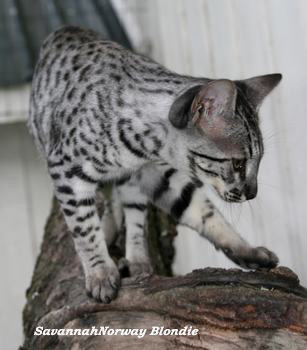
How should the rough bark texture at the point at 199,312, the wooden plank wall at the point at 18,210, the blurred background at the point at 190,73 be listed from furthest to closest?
1. the wooden plank wall at the point at 18,210
2. the blurred background at the point at 190,73
3. the rough bark texture at the point at 199,312

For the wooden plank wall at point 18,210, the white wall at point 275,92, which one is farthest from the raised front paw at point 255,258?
the wooden plank wall at point 18,210

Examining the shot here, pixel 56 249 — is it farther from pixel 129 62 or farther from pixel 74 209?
pixel 129 62

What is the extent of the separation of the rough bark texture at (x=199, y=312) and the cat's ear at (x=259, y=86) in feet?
1.97

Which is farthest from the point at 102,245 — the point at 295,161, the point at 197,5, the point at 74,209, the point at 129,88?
the point at 197,5

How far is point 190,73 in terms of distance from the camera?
393 centimetres

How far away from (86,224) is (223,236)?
511mm

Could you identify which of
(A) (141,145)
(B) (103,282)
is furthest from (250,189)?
(B) (103,282)

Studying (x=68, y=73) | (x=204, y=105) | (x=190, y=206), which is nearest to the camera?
(x=204, y=105)

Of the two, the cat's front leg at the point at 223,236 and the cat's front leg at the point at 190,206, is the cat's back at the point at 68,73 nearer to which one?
the cat's front leg at the point at 190,206

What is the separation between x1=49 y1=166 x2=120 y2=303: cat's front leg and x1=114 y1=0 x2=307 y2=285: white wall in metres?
0.59

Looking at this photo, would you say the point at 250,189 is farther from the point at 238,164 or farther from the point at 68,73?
the point at 68,73

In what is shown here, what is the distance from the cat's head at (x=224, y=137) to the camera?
6.86 feet

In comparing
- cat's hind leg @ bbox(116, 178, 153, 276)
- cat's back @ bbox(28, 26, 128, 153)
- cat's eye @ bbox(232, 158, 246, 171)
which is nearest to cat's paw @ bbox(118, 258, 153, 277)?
cat's hind leg @ bbox(116, 178, 153, 276)

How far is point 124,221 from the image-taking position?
9.97 ft
